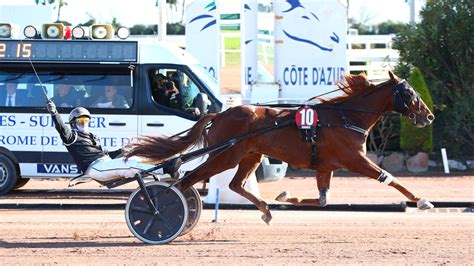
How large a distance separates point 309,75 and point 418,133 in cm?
269

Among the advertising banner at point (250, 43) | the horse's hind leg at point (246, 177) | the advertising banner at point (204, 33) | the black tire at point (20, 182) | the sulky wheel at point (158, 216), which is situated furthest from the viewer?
the advertising banner at point (250, 43)

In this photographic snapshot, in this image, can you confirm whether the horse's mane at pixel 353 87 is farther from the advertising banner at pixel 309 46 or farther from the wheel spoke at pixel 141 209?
the advertising banner at pixel 309 46

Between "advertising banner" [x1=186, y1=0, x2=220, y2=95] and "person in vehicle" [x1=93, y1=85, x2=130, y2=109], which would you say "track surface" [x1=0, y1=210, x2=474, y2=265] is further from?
"advertising banner" [x1=186, y1=0, x2=220, y2=95]

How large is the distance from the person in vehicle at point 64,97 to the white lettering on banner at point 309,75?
6128mm

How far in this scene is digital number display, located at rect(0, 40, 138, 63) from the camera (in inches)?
627

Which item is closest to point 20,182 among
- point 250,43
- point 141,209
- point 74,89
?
point 74,89

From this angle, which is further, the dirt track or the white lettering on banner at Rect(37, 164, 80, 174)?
the white lettering on banner at Rect(37, 164, 80, 174)

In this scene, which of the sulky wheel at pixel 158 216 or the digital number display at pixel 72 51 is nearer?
the sulky wheel at pixel 158 216

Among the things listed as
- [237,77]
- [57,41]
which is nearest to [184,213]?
[57,41]

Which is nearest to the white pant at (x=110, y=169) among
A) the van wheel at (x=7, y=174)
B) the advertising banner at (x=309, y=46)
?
the van wheel at (x=7, y=174)

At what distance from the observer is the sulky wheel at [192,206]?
1108 centimetres

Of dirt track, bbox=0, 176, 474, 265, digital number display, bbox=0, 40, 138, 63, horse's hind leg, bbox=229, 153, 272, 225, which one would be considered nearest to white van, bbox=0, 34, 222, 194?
digital number display, bbox=0, 40, 138, 63

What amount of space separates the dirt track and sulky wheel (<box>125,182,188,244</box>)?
0.18 meters

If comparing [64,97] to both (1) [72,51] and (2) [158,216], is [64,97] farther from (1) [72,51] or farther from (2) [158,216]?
(2) [158,216]
